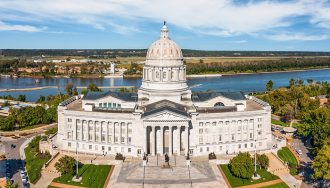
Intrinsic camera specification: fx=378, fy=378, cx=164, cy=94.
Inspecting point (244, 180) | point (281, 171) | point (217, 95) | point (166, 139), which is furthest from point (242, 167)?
point (217, 95)

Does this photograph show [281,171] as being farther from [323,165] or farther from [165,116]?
[165,116]

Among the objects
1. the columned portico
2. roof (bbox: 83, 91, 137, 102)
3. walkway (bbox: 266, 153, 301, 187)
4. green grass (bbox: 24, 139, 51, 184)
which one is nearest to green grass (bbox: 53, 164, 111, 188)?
green grass (bbox: 24, 139, 51, 184)

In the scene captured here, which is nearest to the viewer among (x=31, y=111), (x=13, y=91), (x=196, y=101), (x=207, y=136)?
(x=207, y=136)

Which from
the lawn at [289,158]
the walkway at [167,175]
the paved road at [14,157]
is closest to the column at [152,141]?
the walkway at [167,175]

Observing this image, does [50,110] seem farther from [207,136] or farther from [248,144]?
[248,144]

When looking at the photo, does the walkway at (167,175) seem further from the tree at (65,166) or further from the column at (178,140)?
the tree at (65,166)

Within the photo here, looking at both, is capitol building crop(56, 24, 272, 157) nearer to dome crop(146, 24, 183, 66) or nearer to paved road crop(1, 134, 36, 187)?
dome crop(146, 24, 183, 66)

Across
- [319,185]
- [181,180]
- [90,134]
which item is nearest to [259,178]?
[319,185]
